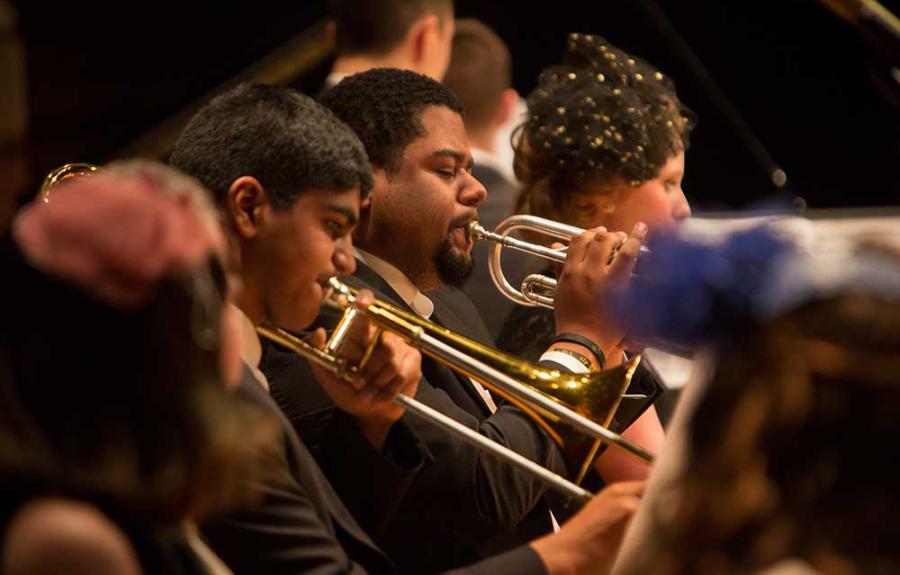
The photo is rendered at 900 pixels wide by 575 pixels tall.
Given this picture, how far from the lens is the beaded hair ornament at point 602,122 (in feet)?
11.9

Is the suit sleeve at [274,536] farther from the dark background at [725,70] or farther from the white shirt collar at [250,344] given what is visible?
the dark background at [725,70]

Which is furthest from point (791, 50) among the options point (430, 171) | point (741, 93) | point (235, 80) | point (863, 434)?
point (863, 434)

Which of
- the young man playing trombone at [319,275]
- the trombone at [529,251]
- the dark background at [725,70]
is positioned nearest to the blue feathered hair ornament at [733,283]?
the young man playing trombone at [319,275]

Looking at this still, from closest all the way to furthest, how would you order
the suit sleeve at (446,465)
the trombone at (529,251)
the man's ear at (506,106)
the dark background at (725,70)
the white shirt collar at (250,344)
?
the white shirt collar at (250,344) < the suit sleeve at (446,465) < the trombone at (529,251) < the dark background at (725,70) < the man's ear at (506,106)

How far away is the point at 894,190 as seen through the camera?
592cm

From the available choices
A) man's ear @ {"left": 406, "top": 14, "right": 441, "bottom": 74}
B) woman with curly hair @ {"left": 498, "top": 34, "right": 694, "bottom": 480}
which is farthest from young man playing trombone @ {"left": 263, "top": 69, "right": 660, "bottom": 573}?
man's ear @ {"left": 406, "top": 14, "right": 441, "bottom": 74}

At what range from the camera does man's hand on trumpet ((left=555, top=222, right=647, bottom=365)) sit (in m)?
3.04

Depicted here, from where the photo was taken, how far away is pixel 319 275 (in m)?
2.50

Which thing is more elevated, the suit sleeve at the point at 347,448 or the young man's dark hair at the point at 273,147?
the young man's dark hair at the point at 273,147

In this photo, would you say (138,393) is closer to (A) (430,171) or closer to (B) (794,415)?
(B) (794,415)

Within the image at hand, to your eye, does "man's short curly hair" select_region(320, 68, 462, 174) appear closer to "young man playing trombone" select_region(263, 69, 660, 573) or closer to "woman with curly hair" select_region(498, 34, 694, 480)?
"young man playing trombone" select_region(263, 69, 660, 573)

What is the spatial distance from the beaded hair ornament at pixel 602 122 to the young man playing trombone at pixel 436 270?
1.72ft

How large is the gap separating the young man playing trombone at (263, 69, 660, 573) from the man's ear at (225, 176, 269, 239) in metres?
0.33

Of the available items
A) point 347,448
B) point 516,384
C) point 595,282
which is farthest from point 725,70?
point 347,448
